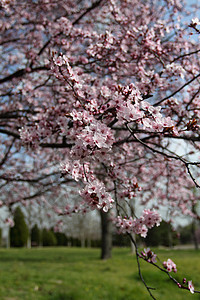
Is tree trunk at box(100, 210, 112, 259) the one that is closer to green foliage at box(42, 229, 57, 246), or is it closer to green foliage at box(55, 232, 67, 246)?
green foliage at box(42, 229, 57, 246)

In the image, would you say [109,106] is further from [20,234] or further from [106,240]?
[20,234]

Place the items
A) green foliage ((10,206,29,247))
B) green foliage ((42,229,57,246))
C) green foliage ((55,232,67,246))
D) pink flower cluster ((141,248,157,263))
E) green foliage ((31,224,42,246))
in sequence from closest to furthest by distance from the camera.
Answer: pink flower cluster ((141,248,157,263)), green foliage ((10,206,29,247)), green foliage ((31,224,42,246)), green foliage ((42,229,57,246)), green foliage ((55,232,67,246))

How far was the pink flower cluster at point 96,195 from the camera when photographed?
65.6 inches

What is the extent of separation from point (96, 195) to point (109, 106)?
0.92m

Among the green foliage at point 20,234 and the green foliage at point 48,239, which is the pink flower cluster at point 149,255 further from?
the green foliage at point 48,239

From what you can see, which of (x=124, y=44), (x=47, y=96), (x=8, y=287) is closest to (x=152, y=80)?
(x=124, y=44)

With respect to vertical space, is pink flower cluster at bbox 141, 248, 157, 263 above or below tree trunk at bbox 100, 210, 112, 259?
above

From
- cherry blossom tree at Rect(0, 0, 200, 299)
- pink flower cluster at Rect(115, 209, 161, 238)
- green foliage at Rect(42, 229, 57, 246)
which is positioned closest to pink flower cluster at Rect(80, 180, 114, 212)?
cherry blossom tree at Rect(0, 0, 200, 299)

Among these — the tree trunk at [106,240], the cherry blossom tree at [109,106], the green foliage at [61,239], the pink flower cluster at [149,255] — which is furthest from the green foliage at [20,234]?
the pink flower cluster at [149,255]

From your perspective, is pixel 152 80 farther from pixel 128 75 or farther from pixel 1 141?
pixel 1 141

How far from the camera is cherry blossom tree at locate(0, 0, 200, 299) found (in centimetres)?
179

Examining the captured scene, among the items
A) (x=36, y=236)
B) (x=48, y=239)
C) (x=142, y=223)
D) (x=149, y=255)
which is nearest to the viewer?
(x=149, y=255)

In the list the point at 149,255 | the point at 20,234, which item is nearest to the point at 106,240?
the point at 149,255

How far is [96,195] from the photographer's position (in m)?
1.67
